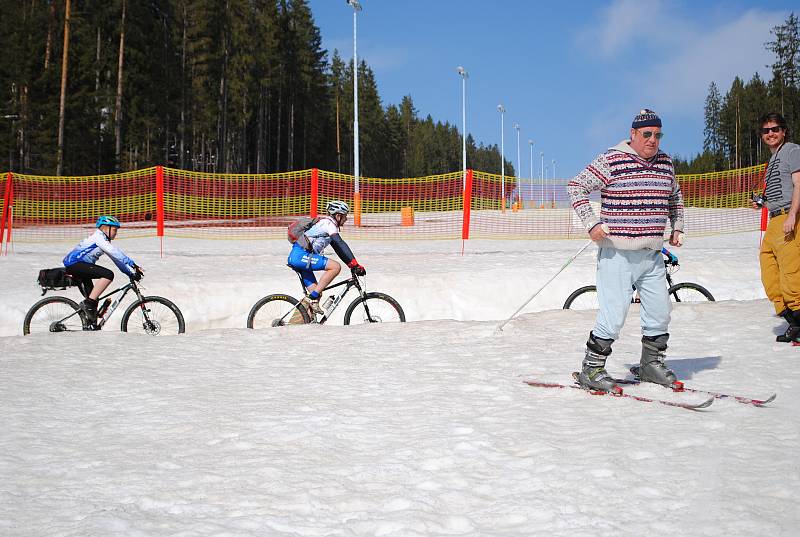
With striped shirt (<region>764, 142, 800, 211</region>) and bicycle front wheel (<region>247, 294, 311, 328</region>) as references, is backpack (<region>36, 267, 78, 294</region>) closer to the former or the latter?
bicycle front wheel (<region>247, 294, 311, 328</region>)

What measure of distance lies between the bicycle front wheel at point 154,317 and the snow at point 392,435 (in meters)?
0.61

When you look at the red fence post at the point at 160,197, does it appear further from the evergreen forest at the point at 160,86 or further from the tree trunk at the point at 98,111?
the tree trunk at the point at 98,111

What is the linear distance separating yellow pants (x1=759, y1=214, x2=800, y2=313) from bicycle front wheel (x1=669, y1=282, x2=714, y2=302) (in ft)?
7.62

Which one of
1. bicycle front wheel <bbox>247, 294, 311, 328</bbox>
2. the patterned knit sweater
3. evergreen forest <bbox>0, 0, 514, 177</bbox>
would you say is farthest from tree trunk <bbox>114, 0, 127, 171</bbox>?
the patterned knit sweater

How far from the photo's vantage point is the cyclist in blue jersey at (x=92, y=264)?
9.27 m

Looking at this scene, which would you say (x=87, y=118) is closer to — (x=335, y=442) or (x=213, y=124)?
(x=213, y=124)

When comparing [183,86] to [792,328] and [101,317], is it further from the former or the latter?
[792,328]

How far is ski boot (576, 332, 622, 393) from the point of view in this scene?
5559 millimetres

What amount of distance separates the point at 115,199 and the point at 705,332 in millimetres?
25506

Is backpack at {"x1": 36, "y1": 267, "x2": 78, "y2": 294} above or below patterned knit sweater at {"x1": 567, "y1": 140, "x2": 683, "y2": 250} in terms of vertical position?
below

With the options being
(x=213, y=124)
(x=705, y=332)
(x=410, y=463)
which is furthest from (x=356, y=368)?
(x=213, y=124)

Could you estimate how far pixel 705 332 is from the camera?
836 cm

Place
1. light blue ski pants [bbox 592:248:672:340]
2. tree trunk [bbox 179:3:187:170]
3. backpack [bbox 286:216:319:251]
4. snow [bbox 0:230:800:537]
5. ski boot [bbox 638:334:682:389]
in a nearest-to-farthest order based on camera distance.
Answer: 1. snow [bbox 0:230:800:537]
2. light blue ski pants [bbox 592:248:672:340]
3. ski boot [bbox 638:334:682:389]
4. backpack [bbox 286:216:319:251]
5. tree trunk [bbox 179:3:187:170]

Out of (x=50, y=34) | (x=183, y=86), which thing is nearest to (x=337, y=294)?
(x=50, y=34)
